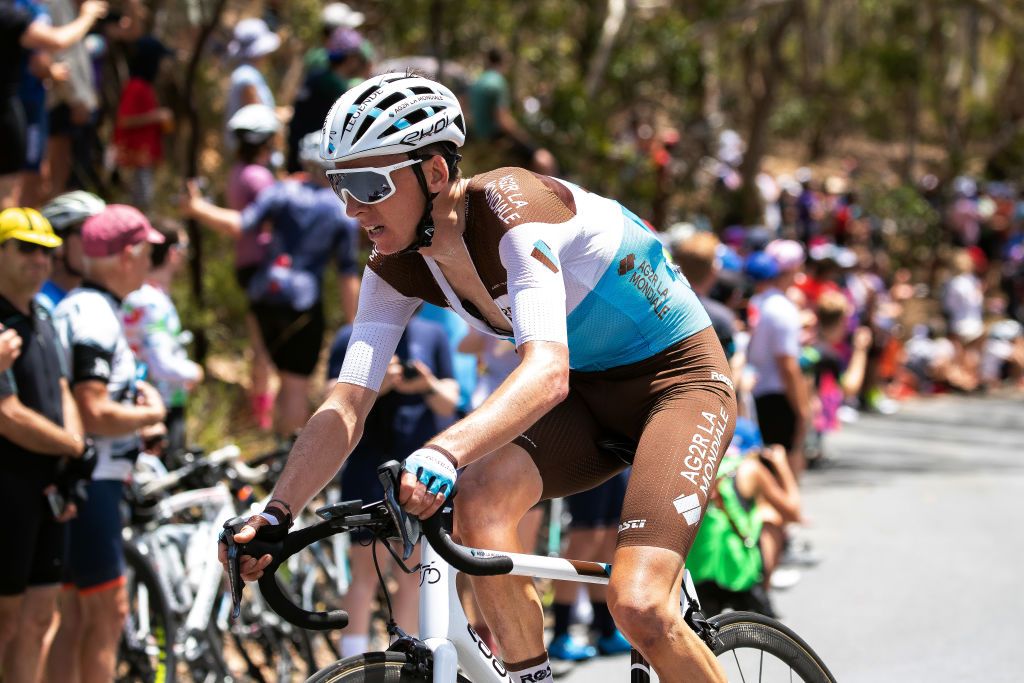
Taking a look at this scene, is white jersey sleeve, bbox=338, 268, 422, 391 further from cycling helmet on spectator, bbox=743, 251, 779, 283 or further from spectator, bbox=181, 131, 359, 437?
cycling helmet on spectator, bbox=743, 251, 779, 283

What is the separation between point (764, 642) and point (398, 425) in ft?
8.34

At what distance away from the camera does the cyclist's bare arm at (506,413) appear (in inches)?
118

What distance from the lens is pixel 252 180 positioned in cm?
853

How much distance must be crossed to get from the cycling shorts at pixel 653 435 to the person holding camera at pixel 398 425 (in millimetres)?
1990

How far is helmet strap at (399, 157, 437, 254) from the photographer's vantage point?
354cm

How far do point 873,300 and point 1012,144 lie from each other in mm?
15795

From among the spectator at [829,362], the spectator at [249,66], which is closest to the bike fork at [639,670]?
the spectator at [249,66]

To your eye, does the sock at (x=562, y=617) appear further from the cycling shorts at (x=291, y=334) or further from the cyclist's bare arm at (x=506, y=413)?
the cyclist's bare arm at (x=506, y=413)

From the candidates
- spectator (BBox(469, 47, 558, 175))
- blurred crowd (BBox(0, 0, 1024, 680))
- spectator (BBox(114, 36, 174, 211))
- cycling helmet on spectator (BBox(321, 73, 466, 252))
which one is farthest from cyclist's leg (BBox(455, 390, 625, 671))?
spectator (BBox(469, 47, 558, 175))

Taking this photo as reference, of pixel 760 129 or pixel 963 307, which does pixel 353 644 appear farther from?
pixel 760 129

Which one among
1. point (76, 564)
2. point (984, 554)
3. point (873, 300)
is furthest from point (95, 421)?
point (873, 300)

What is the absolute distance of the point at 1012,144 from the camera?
30531 mm

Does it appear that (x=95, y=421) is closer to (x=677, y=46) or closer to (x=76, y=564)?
(x=76, y=564)

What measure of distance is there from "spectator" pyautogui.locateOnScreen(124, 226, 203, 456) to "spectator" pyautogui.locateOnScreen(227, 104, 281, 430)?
5.32ft
